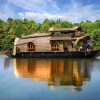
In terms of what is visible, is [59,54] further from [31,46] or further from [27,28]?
[27,28]

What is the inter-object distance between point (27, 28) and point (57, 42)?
34.8 meters

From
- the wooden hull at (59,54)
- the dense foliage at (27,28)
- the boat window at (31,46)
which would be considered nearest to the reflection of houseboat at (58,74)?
the wooden hull at (59,54)

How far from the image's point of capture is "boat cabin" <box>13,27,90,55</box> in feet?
134

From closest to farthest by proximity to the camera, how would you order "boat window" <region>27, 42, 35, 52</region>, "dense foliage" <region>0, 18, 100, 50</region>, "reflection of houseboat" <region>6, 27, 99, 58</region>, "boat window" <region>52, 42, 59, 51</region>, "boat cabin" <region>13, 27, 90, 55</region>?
"reflection of houseboat" <region>6, 27, 99, 58</region> → "boat cabin" <region>13, 27, 90, 55</region> → "boat window" <region>52, 42, 59, 51</region> → "boat window" <region>27, 42, 35, 52</region> → "dense foliage" <region>0, 18, 100, 50</region>

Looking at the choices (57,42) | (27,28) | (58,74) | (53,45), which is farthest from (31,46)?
(27,28)

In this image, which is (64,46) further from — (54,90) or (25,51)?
(54,90)

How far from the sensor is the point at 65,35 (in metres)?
41.0

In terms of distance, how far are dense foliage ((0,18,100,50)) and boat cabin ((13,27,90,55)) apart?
20225 millimetres

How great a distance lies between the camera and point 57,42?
41.2 metres

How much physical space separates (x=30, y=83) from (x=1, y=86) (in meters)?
1.57

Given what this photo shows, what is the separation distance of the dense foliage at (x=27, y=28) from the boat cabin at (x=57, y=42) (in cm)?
2022

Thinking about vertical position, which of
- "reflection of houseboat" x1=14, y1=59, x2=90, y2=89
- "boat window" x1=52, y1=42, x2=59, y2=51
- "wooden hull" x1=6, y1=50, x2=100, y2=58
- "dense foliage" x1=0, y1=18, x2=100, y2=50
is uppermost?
"dense foliage" x1=0, y1=18, x2=100, y2=50

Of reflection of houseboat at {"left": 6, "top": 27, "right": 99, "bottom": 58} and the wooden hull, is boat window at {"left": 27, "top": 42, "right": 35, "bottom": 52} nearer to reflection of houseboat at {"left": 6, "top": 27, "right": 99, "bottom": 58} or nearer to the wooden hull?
reflection of houseboat at {"left": 6, "top": 27, "right": 99, "bottom": 58}

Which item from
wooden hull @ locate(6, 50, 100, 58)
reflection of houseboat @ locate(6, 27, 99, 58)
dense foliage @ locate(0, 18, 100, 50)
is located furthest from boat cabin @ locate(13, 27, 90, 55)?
dense foliage @ locate(0, 18, 100, 50)
